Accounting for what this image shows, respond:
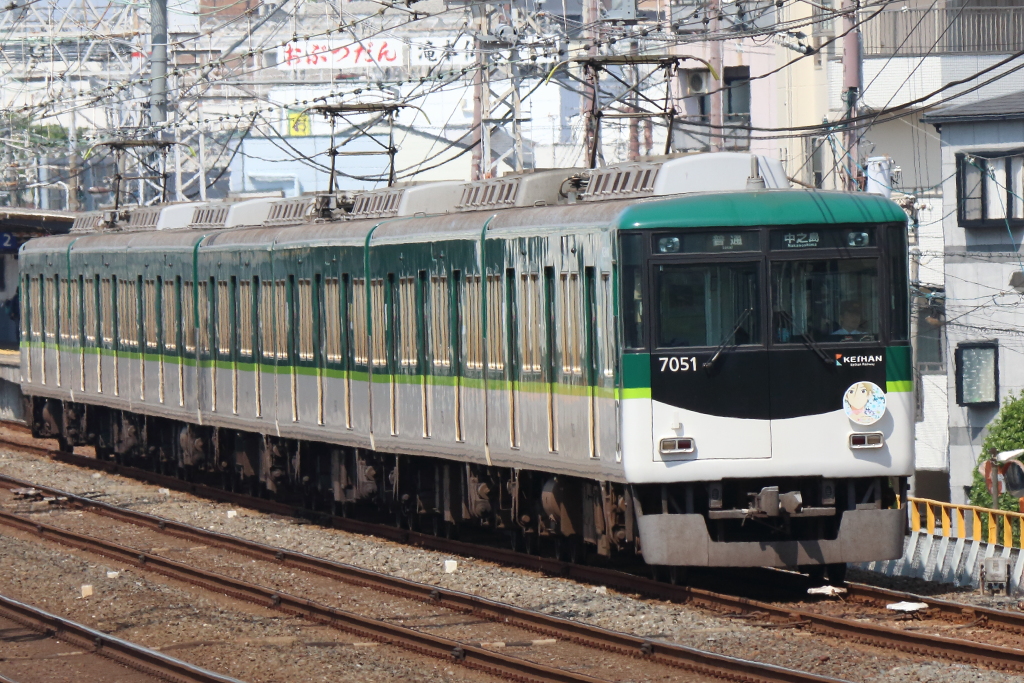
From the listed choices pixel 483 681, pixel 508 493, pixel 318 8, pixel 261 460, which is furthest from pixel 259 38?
pixel 483 681

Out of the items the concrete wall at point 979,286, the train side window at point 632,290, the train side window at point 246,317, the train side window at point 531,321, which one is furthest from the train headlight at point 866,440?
the concrete wall at point 979,286

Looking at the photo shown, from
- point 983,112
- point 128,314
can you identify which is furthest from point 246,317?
point 983,112

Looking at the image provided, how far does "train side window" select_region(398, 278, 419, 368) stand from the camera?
54.3 ft

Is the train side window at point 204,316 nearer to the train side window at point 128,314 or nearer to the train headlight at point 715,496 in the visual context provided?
the train side window at point 128,314

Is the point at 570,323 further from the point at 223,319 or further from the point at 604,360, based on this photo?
the point at 223,319

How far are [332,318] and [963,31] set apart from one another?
2039 cm

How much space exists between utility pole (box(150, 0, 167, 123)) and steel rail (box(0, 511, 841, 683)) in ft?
46.8

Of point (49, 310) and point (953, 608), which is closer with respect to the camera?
point (953, 608)

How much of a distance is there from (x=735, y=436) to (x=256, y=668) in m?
3.44

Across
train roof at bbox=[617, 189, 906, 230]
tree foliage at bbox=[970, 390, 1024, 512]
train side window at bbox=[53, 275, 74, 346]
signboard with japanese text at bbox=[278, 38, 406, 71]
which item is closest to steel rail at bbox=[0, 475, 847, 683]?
train roof at bbox=[617, 189, 906, 230]

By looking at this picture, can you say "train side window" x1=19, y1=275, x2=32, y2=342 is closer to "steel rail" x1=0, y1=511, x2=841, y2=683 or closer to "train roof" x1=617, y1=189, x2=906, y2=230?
"steel rail" x1=0, y1=511, x2=841, y2=683

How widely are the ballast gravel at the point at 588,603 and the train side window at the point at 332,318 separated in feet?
5.60

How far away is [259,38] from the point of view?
84.0 metres

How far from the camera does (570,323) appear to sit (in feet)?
44.2
